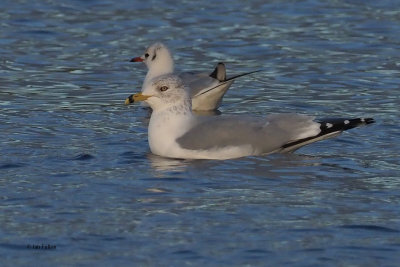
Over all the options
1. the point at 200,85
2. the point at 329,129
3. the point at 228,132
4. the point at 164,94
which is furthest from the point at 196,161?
the point at 200,85

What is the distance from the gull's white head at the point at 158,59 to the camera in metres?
17.6

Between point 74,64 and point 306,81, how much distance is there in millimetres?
3612

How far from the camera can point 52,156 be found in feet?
42.7

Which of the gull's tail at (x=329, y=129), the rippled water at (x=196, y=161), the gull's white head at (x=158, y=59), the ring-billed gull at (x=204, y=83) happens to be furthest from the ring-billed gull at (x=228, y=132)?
the gull's white head at (x=158, y=59)

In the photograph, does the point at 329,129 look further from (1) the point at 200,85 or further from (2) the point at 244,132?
(1) the point at 200,85

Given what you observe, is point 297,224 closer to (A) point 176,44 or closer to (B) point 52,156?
(B) point 52,156

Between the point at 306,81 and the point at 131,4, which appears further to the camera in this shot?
the point at 131,4

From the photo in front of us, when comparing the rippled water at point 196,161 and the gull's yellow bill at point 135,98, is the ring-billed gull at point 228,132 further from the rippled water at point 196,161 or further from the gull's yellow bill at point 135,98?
the rippled water at point 196,161

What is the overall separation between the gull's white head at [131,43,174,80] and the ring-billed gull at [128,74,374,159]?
4139 millimetres

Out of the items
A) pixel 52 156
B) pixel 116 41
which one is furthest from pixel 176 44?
pixel 52 156

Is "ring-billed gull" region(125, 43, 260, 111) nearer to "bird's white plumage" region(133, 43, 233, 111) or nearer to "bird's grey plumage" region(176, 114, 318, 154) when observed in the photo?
"bird's white plumage" region(133, 43, 233, 111)

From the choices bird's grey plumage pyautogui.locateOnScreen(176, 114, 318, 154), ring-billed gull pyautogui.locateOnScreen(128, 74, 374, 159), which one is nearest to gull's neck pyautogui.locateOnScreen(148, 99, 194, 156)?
Result: ring-billed gull pyautogui.locateOnScreen(128, 74, 374, 159)

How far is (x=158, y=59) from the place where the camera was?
698 inches

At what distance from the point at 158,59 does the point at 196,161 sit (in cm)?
506
